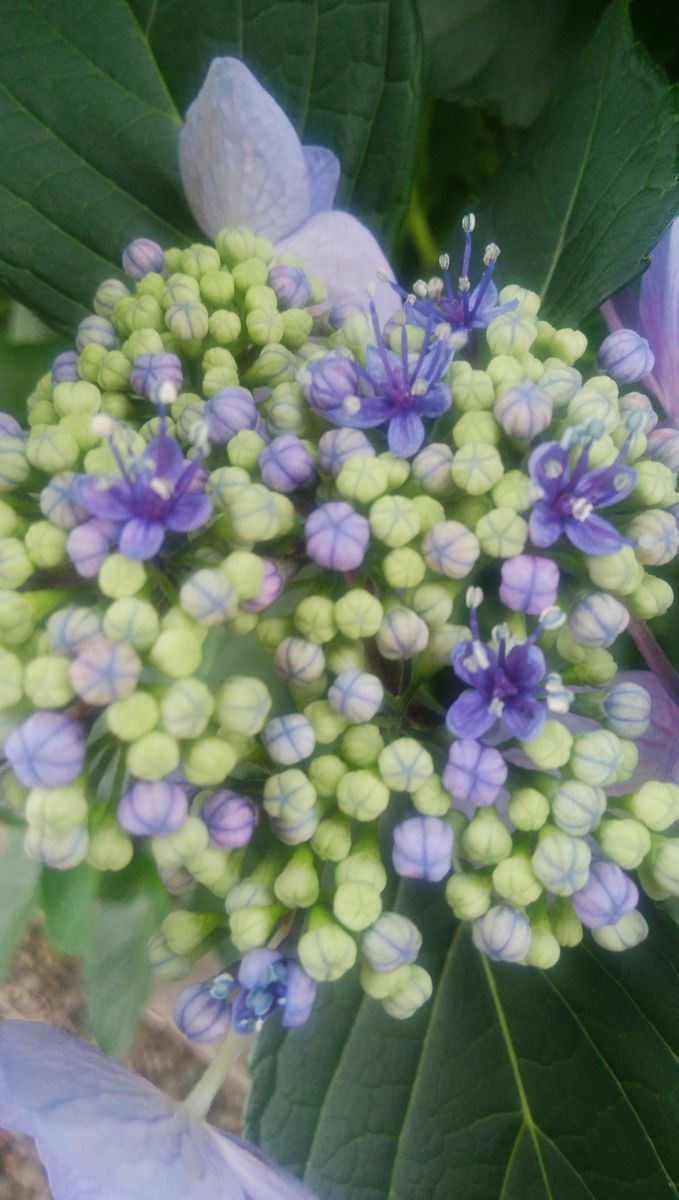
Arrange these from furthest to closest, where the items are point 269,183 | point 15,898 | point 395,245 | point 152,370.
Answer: point 15,898, point 395,245, point 269,183, point 152,370

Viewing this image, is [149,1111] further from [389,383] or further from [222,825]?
[389,383]

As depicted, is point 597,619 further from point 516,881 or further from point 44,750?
point 44,750

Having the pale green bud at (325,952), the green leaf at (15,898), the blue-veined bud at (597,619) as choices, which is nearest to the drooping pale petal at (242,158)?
the blue-veined bud at (597,619)

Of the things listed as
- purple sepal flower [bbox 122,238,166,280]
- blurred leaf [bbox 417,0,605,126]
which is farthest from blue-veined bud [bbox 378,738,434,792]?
blurred leaf [bbox 417,0,605,126]

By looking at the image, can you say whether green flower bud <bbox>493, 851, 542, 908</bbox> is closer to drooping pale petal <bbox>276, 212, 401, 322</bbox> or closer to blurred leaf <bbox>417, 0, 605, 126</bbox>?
drooping pale petal <bbox>276, 212, 401, 322</bbox>

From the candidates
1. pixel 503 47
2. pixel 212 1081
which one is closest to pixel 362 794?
pixel 212 1081
